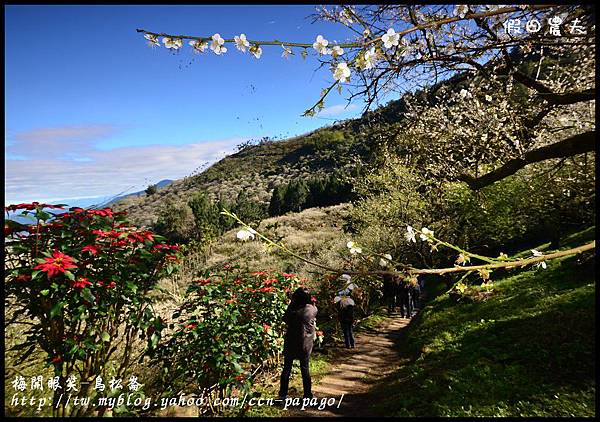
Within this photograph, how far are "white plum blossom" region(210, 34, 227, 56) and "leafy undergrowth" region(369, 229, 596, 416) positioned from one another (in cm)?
465

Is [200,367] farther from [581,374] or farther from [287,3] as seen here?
[581,374]

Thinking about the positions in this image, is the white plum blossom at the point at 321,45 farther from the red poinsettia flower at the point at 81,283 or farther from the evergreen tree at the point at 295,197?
the evergreen tree at the point at 295,197

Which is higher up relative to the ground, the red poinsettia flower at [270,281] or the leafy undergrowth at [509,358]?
the red poinsettia flower at [270,281]

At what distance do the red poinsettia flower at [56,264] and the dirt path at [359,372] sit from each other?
3.89 m

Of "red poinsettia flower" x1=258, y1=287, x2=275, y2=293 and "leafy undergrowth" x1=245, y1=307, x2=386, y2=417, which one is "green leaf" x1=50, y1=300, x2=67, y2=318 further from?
"red poinsettia flower" x1=258, y1=287, x2=275, y2=293

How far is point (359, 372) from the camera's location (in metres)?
7.16

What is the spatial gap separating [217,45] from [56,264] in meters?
2.28

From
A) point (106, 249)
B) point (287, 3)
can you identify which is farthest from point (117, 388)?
point (287, 3)

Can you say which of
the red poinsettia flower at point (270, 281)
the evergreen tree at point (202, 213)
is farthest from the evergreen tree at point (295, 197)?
the red poinsettia flower at point (270, 281)

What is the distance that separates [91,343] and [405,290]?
9880 millimetres

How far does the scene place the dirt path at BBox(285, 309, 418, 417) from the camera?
5.44 m

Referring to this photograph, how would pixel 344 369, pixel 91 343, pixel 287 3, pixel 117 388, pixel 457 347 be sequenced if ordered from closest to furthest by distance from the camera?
pixel 287 3, pixel 91 343, pixel 117 388, pixel 457 347, pixel 344 369

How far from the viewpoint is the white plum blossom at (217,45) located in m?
2.41

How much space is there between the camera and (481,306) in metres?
8.17
